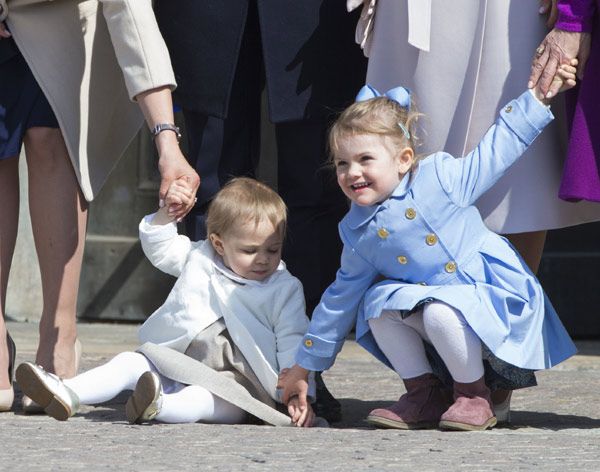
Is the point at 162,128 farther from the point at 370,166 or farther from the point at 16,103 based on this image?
the point at 370,166

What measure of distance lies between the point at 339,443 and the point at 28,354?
203 centimetres

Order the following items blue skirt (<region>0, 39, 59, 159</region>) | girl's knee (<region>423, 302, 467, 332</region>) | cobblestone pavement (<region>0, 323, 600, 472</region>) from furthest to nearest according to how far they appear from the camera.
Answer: blue skirt (<region>0, 39, 59, 159</region>) < girl's knee (<region>423, 302, 467, 332</region>) < cobblestone pavement (<region>0, 323, 600, 472</region>)

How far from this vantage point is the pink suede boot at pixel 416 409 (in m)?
3.46

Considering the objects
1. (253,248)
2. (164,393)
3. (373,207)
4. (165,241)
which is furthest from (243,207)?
(164,393)

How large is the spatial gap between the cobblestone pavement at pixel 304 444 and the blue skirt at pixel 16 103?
0.69m

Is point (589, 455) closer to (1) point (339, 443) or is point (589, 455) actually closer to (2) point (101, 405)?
(1) point (339, 443)

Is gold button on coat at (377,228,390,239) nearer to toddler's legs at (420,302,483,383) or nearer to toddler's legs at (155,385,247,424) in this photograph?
toddler's legs at (420,302,483,383)

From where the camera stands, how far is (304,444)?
313 centimetres

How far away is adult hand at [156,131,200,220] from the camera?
3506 mm

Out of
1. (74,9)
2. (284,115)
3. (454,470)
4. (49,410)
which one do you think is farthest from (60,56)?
(454,470)

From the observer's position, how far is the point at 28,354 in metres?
4.90

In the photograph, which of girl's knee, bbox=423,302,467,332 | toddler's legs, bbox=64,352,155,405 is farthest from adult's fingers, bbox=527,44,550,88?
toddler's legs, bbox=64,352,155,405

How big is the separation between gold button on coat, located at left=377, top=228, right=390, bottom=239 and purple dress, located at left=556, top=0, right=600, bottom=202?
418 millimetres

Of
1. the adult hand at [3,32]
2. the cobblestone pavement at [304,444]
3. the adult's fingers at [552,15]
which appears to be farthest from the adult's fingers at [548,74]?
the adult hand at [3,32]
